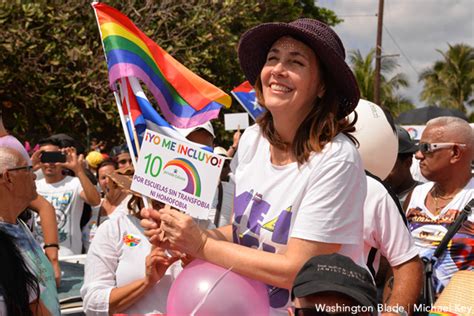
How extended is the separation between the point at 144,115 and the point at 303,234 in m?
1.21

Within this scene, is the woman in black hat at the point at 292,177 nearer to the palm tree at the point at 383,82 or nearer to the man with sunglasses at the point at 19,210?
the man with sunglasses at the point at 19,210

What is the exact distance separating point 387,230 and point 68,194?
4.02m

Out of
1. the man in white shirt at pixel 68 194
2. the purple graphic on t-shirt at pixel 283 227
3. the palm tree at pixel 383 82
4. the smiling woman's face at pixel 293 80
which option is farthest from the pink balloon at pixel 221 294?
the palm tree at pixel 383 82

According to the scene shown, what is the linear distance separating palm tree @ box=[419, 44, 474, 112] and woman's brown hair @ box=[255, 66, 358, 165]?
153ft

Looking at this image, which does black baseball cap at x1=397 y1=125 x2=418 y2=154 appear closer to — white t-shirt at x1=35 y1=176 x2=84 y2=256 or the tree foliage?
white t-shirt at x1=35 y1=176 x2=84 y2=256

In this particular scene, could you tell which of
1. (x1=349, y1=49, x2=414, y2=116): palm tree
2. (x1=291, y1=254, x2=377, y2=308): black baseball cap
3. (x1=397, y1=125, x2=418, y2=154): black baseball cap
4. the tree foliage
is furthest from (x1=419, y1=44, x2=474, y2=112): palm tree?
(x1=291, y1=254, x2=377, y2=308): black baseball cap

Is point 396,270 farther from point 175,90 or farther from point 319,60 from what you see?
point 175,90

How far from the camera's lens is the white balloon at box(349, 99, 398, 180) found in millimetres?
3271

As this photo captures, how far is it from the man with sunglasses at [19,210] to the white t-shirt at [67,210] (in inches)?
123

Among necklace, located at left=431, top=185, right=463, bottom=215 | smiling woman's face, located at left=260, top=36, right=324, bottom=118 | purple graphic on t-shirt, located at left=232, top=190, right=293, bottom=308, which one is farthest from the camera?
necklace, located at left=431, top=185, right=463, bottom=215

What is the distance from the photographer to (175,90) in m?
3.43

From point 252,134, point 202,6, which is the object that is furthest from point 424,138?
point 202,6

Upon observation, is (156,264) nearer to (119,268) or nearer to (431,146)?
(119,268)

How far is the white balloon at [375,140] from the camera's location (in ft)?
10.7
